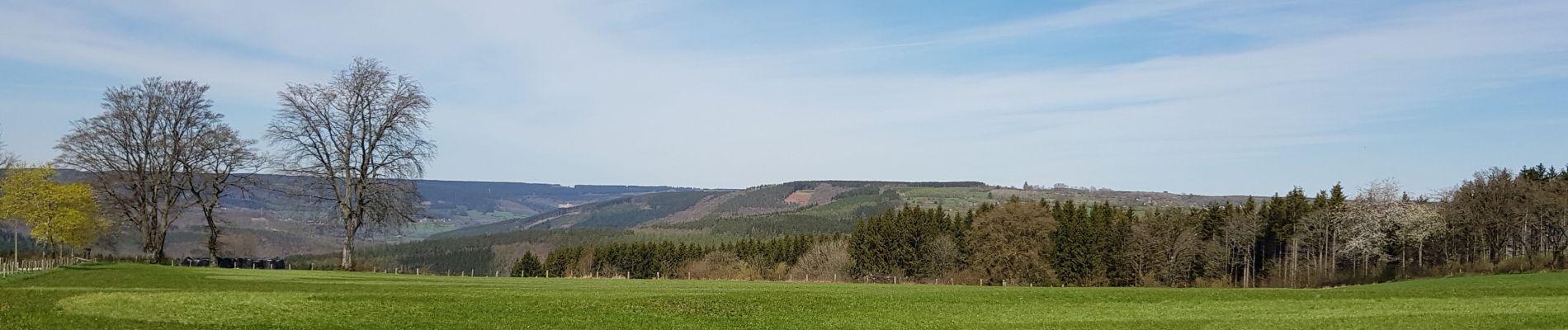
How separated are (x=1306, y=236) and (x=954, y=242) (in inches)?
1307

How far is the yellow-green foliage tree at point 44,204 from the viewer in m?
60.6

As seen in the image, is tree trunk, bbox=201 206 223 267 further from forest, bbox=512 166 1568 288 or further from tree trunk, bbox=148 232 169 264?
forest, bbox=512 166 1568 288

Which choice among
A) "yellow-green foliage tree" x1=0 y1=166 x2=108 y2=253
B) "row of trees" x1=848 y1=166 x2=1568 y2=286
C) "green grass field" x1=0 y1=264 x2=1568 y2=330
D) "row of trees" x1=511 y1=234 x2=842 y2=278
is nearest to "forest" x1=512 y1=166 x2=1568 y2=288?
"row of trees" x1=848 y1=166 x2=1568 y2=286

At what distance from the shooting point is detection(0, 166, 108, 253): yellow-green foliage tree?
2387 inches

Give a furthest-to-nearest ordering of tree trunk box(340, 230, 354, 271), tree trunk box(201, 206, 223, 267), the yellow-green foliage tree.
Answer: tree trunk box(201, 206, 223, 267), tree trunk box(340, 230, 354, 271), the yellow-green foliage tree

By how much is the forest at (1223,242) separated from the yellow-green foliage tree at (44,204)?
41.3 meters

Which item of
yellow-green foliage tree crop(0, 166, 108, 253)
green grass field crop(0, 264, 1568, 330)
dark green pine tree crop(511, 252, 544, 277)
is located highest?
yellow-green foliage tree crop(0, 166, 108, 253)

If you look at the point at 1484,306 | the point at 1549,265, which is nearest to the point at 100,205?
the point at 1484,306

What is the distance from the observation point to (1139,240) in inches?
3895

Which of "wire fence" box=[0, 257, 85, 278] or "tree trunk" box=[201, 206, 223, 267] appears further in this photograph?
"tree trunk" box=[201, 206, 223, 267]

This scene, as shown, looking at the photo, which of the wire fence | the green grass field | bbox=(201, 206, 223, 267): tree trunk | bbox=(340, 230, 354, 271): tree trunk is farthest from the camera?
bbox=(201, 206, 223, 267): tree trunk

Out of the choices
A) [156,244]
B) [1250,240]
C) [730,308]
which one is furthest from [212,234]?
[1250,240]

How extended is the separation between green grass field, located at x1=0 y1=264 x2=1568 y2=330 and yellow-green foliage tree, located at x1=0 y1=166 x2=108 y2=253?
23555 mm

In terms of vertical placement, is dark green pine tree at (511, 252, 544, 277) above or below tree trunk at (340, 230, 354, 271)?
below
